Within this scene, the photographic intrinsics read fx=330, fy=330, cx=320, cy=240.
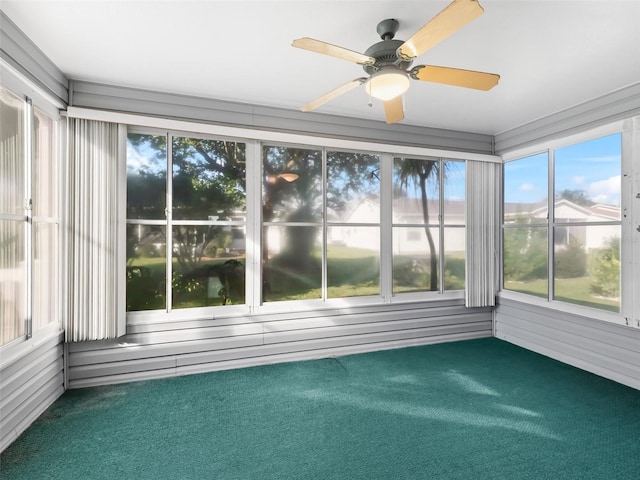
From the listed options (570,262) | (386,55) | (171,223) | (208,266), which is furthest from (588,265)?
(171,223)

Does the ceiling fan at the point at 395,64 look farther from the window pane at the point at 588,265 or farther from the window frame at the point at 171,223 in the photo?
the window pane at the point at 588,265

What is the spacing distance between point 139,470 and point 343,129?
11.6 feet

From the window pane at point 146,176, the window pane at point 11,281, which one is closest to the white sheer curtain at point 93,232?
the window pane at point 146,176

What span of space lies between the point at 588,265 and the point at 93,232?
514 centimetres

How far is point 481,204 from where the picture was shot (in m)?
4.39

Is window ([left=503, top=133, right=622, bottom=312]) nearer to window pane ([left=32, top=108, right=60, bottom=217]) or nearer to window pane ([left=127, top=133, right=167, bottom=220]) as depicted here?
window pane ([left=127, top=133, right=167, bottom=220])

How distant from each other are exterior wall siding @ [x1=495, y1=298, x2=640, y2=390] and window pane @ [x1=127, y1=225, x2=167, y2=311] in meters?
4.22

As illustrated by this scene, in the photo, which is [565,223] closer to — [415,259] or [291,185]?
[415,259]

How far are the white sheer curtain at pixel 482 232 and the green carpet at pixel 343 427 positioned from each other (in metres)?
1.16

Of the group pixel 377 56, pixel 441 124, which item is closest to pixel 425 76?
pixel 377 56

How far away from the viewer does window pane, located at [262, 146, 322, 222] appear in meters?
3.63

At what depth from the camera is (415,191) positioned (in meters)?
4.28

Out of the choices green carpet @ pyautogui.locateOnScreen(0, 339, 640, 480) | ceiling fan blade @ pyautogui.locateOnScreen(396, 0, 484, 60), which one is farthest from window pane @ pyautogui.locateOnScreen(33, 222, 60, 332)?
ceiling fan blade @ pyautogui.locateOnScreen(396, 0, 484, 60)

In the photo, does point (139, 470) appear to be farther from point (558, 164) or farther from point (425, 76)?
point (558, 164)
